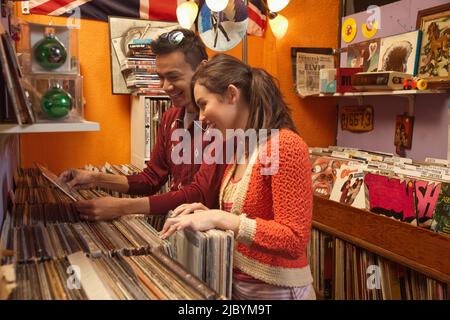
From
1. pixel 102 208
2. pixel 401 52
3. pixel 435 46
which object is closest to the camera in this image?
pixel 102 208

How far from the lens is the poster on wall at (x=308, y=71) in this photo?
319 cm

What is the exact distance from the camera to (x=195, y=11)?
2666mm

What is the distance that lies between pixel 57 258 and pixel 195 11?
2.08 m

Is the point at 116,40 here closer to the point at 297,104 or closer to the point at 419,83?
the point at 297,104

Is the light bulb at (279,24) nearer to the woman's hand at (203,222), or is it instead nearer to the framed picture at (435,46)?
the framed picture at (435,46)

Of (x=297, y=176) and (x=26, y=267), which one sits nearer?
(x=26, y=267)

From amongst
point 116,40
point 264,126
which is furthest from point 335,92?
point 264,126

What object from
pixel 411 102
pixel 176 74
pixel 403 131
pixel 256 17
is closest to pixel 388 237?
pixel 403 131

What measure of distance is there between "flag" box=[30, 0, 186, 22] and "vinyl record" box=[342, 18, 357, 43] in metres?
1.21

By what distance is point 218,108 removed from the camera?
3.91 feet

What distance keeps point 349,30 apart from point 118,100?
67.9 inches

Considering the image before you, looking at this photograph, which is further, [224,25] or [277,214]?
[224,25]

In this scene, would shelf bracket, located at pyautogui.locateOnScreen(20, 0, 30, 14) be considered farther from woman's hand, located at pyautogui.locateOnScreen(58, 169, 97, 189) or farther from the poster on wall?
the poster on wall

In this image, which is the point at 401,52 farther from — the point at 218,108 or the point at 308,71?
the point at 218,108
